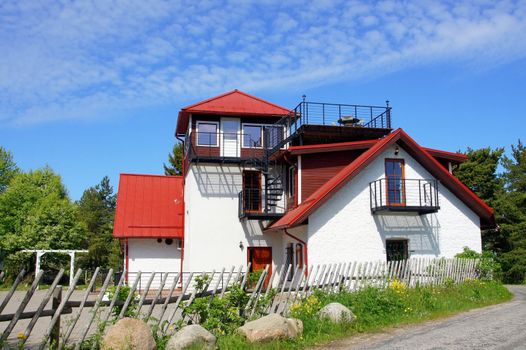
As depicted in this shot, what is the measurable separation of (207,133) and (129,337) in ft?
52.7

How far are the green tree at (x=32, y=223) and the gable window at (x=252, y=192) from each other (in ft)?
69.8

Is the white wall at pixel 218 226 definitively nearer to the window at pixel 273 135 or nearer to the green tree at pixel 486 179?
the window at pixel 273 135

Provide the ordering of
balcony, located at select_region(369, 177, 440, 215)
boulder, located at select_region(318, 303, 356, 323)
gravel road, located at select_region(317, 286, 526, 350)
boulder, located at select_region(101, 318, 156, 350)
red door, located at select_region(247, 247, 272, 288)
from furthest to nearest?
red door, located at select_region(247, 247, 272, 288) < balcony, located at select_region(369, 177, 440, 215) < boulder, located at select_region(318, 303, 356, 323) < gravel road, located at select_region(317, 286, 526, 350) < boulder, located at select_region(101, 318, 156, 350)

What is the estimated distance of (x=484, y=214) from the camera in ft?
65.2

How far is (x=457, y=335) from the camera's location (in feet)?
31.4

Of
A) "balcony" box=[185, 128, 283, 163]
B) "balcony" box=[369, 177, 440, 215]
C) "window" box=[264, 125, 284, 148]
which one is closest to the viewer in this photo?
"balcony" box=[369, 177, 440, 215]

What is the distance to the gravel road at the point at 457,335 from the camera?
876cm

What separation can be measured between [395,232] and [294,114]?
7276 millimetres

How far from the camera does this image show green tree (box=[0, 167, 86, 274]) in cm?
3753

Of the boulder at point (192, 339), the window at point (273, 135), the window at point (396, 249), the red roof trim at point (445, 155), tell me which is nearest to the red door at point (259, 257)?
the window at point (273, 135)

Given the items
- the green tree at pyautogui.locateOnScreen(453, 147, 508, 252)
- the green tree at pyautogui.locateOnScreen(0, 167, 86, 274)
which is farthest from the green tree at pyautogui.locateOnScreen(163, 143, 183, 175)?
the green tree at pyautogui.locateOnScreen(453, 147, 508, 252)

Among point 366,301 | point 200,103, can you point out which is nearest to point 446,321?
point 366,301

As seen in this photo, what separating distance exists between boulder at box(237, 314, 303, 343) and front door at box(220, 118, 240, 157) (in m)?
14.4

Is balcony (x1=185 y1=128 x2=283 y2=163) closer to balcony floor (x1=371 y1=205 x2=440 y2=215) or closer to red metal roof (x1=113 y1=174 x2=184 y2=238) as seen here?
red metal roof (x1=113 y1=174 x2=184 y2=238)
